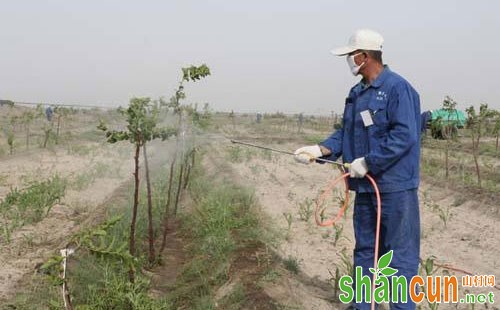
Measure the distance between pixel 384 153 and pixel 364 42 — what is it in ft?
2.46

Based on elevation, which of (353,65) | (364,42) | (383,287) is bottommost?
(383,287)

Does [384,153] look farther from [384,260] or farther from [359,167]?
[384,260]

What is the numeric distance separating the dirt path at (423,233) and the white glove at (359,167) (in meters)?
1.19

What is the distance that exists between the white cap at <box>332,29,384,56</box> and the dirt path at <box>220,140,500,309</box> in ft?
5.76

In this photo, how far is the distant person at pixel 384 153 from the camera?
9.90 feet

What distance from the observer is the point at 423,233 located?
6168 mm

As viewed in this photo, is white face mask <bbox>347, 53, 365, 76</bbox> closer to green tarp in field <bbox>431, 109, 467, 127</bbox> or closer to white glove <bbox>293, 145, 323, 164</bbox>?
white glove <bbox>293, 145, 323, 164</bbox>

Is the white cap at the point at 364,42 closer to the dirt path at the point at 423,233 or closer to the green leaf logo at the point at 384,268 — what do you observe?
the green leaf logo at the point at 384,268

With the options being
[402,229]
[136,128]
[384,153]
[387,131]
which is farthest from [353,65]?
[136,128]

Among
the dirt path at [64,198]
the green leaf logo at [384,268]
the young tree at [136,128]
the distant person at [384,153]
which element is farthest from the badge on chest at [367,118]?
the dirt path at [64,198]

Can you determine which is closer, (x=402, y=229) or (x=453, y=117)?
(x=402, y=229)

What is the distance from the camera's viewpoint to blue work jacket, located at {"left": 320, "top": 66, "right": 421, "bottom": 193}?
299 centimetres

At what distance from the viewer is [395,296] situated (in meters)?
3.13

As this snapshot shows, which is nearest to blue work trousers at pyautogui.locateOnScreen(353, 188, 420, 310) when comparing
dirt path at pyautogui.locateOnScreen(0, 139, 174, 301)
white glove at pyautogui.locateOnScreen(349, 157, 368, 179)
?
white glove at pyautogui.locateOnScreen(349, 157, 368, 179)
